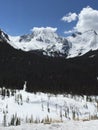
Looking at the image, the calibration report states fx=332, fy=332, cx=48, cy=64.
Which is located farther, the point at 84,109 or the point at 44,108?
the point at 84,109

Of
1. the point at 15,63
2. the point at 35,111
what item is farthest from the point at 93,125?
the point at 15,63

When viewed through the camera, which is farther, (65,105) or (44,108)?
(65,105)

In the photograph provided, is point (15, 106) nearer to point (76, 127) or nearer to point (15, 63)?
point (76, 127)

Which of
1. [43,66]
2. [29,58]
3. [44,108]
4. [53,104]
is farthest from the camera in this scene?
[29,58]

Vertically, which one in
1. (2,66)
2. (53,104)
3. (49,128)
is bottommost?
(49,128)

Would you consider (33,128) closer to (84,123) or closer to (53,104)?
(84,123)

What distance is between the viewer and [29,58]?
585 feet

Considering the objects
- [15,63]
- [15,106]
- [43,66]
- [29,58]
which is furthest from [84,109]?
[29,58]

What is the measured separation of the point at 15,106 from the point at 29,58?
479ft

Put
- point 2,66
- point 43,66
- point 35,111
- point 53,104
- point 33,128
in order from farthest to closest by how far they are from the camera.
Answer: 1. point 43,66
2. point 2,66
3. point 53,104
4. point 35,111
5. point 33,128

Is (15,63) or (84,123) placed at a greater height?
(15,63)

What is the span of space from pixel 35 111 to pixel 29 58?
14801 cm

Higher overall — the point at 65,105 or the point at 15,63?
the point at 15,63

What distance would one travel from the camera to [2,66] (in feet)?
460
